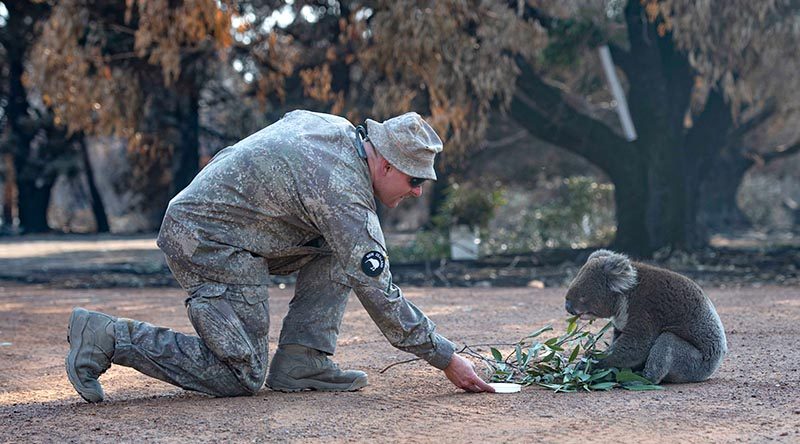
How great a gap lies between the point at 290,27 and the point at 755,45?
28.5 feet

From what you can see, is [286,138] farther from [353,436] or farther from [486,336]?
→ [486,336]

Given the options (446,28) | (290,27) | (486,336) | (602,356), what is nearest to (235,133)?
(290,27)

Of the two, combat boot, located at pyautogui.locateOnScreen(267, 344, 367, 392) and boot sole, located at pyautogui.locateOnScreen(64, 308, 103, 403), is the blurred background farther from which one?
boot sole, located at pyautogui.locateOnScreen(64, 308, 103, 403)

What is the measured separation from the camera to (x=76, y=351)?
189 inches

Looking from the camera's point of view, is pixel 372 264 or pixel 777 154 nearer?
pixel 372 264

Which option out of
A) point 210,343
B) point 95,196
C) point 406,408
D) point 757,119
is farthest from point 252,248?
point 95,196

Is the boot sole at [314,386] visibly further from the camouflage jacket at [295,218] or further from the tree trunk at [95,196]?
the tree trunk at [95,196]

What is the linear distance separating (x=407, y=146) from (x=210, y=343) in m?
1.29

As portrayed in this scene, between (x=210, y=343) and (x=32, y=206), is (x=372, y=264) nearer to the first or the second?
(x=210, y=343)

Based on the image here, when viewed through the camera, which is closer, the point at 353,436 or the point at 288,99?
the point at 353,436

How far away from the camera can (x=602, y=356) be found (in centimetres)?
546

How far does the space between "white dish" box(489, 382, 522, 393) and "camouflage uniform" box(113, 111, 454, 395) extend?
0.45 m

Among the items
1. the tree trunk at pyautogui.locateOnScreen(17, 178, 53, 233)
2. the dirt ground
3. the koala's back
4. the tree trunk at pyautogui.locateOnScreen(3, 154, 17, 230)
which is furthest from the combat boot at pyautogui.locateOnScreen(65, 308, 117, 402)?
the tree trunk at pyautogui.locateOnScreen(3, 154, 17, 230)

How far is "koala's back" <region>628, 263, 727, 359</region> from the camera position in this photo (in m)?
5.21
